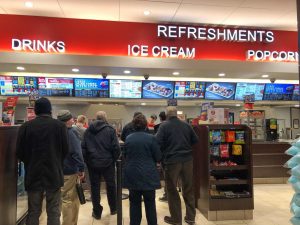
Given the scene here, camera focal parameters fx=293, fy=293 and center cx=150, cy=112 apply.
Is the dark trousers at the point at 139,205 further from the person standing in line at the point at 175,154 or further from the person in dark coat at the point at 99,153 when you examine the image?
the person in dark coat at the point at 99,153

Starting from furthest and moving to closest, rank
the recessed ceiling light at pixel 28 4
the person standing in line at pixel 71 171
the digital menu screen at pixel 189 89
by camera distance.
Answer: the digital menu screen at pixel 189 89
the recessed ceiling light at pixel 28 4
the person standing in line at pixel 71 171

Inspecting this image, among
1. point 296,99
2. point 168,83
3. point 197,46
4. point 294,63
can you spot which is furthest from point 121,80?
point 296,99

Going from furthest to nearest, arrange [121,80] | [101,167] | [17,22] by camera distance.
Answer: [121,80], [17,22], [101,167]

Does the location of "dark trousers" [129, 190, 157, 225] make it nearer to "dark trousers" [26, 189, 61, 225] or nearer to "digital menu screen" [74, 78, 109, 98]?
"dark trousers" [26, 189, 61, 225]

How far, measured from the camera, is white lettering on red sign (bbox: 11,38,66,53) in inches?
232

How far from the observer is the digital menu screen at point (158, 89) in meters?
7.21

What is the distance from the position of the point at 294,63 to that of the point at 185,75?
2.55 meters

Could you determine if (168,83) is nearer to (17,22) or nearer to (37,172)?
(17,22)

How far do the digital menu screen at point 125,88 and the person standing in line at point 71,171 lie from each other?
3324 millimetres

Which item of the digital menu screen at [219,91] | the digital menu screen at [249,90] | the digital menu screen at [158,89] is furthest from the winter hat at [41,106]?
the digital menu screen at [249,90]

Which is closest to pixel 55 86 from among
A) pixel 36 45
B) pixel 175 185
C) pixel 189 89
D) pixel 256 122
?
pixel 36 45

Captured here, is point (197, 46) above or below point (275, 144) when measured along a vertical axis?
above

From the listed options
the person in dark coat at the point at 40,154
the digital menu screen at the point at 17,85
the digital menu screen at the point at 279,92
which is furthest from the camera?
the digital menu screen at the point at 279,92

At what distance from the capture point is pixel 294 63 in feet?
22.4
